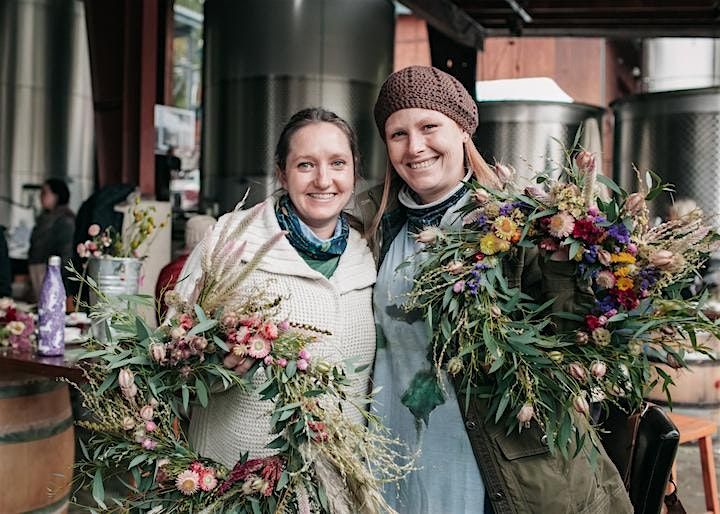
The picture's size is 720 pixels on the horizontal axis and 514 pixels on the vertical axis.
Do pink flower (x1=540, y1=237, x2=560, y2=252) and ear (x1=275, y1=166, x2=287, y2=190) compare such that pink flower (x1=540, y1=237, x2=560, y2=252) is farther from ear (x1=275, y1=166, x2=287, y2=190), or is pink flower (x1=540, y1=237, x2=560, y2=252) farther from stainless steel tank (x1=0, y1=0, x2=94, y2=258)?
stainless steel tank (x1=0, y1=0, x2=94, y2=258)

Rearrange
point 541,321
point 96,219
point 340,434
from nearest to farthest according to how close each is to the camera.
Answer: point 340,434 → point 541,321 → point 96,219

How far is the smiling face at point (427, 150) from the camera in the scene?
76.9 inches

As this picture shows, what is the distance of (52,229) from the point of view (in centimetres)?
Answer: 757

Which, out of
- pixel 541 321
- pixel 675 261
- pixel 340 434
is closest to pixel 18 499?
pixel 340 434

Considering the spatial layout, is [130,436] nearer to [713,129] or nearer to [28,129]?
[713,129]

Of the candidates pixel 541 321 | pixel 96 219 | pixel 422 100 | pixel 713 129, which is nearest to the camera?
pixel 541 321

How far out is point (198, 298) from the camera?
5.50ft

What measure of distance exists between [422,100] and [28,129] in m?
9.00

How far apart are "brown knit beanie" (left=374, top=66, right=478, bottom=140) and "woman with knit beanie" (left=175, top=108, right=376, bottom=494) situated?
150 millimetres

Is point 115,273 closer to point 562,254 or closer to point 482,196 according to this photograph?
point 482,196

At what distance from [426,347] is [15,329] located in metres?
2.17

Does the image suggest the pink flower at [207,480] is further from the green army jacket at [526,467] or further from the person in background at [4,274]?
the person in background at [4,274]

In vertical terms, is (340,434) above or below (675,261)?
below

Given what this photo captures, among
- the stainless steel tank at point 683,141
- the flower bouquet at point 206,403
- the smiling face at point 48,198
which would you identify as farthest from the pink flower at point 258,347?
the smiling face at point 48,198
